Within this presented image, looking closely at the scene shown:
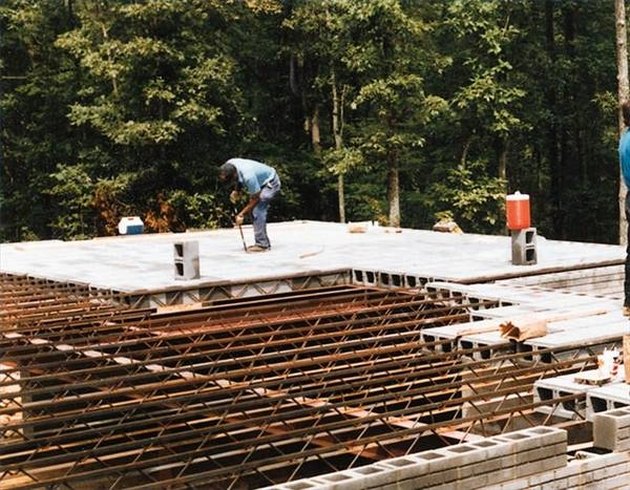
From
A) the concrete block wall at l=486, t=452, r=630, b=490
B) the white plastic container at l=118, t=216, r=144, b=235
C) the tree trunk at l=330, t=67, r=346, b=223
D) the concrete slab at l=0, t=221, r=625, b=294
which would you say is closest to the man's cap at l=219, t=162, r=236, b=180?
the concrete slab at l=0, t=221, r=625, b=294

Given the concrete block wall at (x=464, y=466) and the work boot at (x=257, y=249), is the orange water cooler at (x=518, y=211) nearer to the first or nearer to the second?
the work boot at (x=257, y=249)

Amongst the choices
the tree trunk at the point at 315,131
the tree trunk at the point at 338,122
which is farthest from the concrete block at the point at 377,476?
the tree trunk at the point at 315,131

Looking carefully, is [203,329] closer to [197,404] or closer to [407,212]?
[197,404]

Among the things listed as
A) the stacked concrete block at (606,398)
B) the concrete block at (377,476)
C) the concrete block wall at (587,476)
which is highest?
the concrete block at (377,476)

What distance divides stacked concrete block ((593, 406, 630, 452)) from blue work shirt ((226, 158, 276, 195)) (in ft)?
23.2

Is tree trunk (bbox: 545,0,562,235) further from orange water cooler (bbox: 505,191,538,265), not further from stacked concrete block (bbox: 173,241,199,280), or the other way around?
stacked concrete block (bbox: 173,241,199,280)

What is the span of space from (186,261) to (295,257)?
7.70ft

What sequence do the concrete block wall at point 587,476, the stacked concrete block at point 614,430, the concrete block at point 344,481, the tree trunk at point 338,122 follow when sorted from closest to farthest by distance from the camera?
the concrete block at point 344,481 → the concrete block wall at point 587,476 → the stacked concrete block at point 614,430 → the tree trunk at point 338,122

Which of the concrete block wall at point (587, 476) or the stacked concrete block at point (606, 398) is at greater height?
the stacked concrete block at point (606, 398)

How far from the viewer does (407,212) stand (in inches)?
964

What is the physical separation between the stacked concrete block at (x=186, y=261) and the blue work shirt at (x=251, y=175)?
173cm

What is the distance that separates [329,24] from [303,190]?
4655 mm

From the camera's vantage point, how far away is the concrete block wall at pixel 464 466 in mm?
4133

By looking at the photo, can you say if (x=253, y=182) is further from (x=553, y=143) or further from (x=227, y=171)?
(x=553, y=143)
